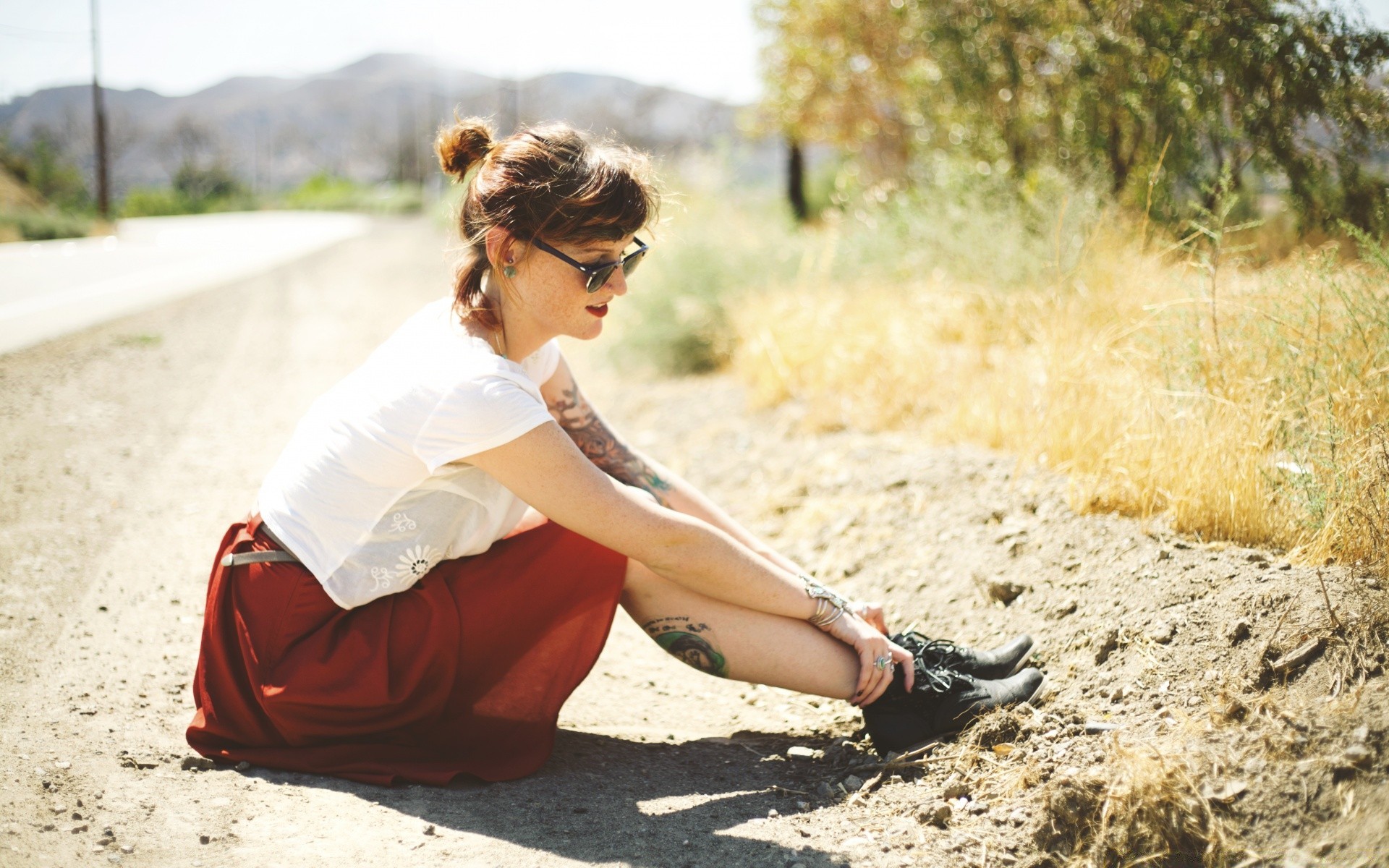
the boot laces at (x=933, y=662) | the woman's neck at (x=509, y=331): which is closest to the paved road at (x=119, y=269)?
the woman's neck at (x=509, y=331)

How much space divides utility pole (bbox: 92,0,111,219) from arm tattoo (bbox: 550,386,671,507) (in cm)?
2394

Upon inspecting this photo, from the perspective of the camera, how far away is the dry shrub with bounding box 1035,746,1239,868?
191cm

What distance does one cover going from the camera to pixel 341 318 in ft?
34.2

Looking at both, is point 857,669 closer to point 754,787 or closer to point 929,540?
point 754,787

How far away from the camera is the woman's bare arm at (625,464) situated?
2707 mm

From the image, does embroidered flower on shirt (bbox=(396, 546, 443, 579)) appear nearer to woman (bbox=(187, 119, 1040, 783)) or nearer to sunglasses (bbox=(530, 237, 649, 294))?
woman (bbox=(187, 119, 1040, 783))

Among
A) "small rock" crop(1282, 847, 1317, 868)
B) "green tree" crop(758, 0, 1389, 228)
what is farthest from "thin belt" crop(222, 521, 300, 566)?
"green tree" crop(758, 0, 1389, 228)

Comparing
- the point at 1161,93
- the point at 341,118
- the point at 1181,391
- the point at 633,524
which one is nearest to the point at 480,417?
the point at 633,524

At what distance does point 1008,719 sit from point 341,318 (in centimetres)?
929

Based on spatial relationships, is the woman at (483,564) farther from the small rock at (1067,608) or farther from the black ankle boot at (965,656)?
the small rock at (1067,608)

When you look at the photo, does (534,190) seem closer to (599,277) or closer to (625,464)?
(599,277)

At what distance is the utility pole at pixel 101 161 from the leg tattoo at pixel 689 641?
2451 cm

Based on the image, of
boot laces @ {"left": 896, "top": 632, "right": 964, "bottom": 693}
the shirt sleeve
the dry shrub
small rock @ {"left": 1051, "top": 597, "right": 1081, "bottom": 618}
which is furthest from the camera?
small rock @ {"left": 1051, "top": 597, "right": 1081, "bottom": 618}

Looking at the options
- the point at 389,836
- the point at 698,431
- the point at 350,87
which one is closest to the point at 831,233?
the point at 698,431
